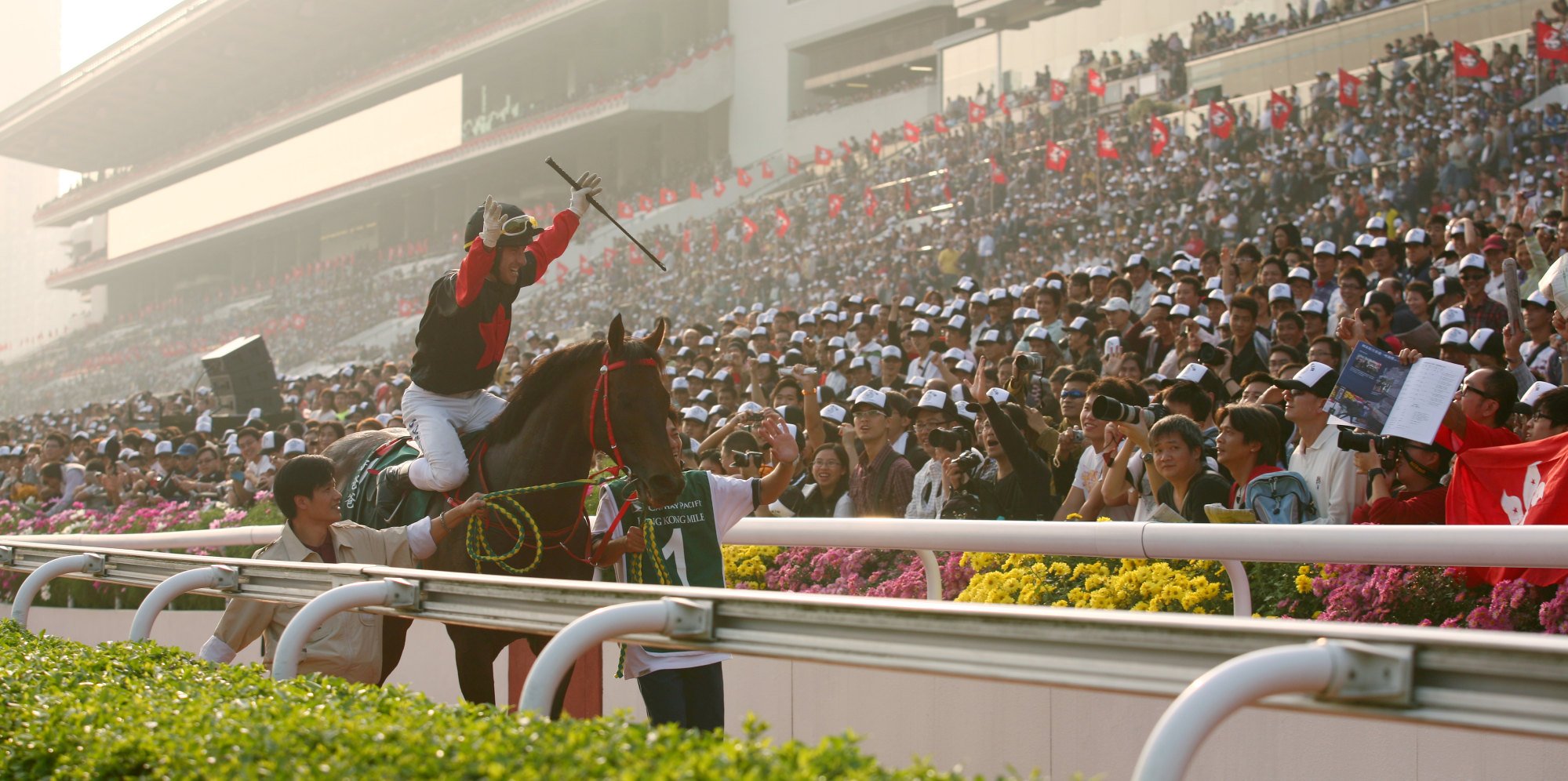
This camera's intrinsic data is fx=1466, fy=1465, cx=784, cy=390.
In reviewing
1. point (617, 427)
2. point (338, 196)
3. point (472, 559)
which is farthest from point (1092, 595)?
point (338, 196)

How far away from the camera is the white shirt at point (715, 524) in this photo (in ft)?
13.5

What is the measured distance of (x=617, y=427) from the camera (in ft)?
14.9

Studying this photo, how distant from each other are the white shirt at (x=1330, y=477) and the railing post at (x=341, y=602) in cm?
325

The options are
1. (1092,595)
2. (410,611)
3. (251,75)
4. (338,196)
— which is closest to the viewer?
(410,611)

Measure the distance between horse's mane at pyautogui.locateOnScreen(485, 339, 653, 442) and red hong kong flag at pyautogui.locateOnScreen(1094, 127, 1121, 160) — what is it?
605 inches

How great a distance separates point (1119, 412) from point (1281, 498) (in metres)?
0.80

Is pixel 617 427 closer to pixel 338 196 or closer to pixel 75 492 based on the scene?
pixel 75 492

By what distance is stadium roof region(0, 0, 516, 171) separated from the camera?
45812 millimetres

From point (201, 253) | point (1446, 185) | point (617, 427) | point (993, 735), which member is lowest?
point (993, 735)

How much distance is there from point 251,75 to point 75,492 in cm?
4264

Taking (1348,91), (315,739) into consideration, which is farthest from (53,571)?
(1348,91)

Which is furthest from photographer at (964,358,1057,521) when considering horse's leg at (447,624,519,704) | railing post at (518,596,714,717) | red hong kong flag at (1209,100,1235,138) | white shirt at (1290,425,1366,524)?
red hong kong flag at (1209,100,1235,138)

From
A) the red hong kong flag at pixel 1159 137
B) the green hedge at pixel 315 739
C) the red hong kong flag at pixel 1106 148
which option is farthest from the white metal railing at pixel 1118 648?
the red hong kong flag at pixel 1106 148

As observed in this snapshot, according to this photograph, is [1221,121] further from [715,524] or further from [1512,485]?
[715,524]
